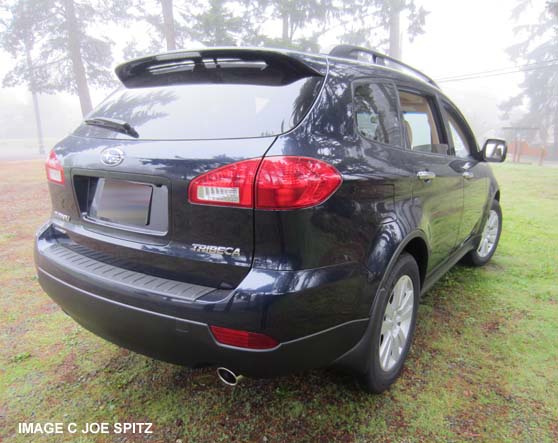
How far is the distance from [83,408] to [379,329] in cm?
159

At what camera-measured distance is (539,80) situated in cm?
3362

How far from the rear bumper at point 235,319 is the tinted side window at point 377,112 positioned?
73cm

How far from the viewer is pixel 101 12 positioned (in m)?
18.8

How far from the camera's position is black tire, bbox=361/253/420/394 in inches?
74.0

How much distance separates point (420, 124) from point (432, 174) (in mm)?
481

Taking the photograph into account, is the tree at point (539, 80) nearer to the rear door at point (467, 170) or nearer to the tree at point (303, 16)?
the tree at point (303, 16)

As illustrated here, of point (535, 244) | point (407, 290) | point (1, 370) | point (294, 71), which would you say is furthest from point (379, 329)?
point (535, 244)

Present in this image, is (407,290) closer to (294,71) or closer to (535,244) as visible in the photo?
(294,71)

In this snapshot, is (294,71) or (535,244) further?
(535,244)

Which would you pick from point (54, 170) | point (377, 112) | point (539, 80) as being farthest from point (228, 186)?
point (539, 80)

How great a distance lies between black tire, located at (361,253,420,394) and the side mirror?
5.78 ft

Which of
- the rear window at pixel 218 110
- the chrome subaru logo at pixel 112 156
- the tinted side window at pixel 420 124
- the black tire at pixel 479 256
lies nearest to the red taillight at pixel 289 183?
the rear window at pixel 218 110

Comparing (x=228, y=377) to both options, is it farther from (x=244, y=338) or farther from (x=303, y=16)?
(x=303, y=16)

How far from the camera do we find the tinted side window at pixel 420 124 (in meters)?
2.43
